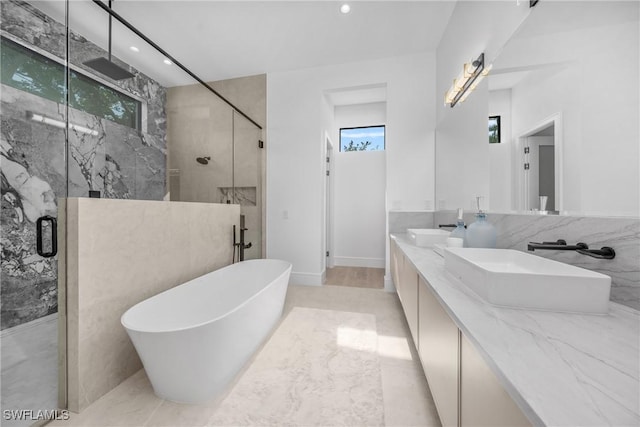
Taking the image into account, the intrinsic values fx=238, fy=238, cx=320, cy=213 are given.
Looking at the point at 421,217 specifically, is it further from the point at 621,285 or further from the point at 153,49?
the point at 153,49

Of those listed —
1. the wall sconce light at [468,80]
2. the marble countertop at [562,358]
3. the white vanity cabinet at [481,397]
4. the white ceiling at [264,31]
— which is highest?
the white ceiling at [264,31]

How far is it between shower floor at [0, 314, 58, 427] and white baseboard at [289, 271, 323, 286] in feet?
7.42

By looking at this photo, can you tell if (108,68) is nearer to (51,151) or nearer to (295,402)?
(51,151)

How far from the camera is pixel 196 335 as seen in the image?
3.69ft

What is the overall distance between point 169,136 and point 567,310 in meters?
2.84

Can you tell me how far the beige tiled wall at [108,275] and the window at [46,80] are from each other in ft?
2.29

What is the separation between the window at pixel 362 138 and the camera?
428 centimetres

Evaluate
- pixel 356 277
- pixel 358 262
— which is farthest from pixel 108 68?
pixel 358 262

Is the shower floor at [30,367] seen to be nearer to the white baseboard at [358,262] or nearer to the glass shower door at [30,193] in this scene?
the glass shower door at [30,193]

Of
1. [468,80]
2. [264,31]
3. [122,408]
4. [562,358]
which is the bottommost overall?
[122,408]

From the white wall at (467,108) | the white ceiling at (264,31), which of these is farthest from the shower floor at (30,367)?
the white wall at (467,108)

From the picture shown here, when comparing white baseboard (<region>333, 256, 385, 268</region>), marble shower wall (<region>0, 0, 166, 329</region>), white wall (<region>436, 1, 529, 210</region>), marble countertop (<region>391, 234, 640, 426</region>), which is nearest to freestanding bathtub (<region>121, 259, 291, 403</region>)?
marble shower wall (<region>0, 0, 166, 329</region>)

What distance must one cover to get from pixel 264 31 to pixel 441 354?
3188mm

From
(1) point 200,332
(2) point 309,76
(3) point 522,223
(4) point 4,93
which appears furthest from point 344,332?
(2) point 309,76
